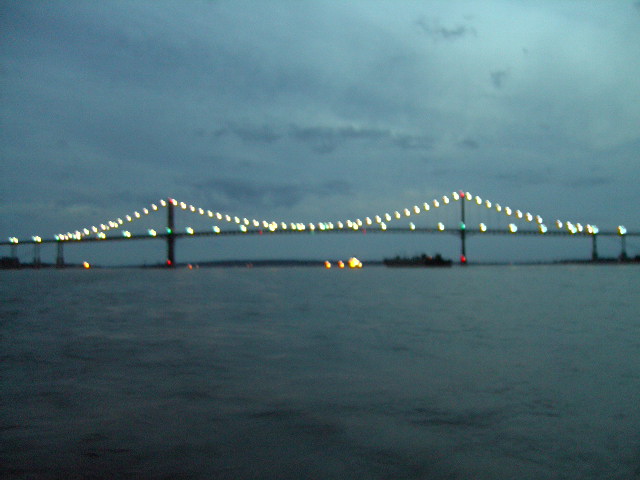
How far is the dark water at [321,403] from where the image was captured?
4.05m

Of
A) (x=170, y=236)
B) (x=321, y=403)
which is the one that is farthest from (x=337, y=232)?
(x=321, y=403)

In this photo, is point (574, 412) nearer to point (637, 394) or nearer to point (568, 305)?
point (637, 394)

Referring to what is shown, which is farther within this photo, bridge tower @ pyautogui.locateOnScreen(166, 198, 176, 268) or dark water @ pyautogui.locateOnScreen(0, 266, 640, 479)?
bridge tower @ pyautogui.locateOnScreen(166, 198, 176, 268)

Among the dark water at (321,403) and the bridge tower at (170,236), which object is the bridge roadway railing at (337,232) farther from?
the dark water at (321,403)

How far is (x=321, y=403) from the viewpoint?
580 centimetres

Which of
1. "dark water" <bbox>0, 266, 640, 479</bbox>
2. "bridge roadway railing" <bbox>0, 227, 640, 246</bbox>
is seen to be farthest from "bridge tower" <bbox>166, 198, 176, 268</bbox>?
"dark water" <bbox>0, 266, 640, 479</bbox>

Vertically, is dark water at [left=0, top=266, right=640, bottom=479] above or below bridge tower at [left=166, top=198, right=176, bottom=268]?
below

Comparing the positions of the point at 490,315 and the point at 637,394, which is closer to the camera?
the point at 637,394

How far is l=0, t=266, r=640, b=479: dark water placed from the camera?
405 centimetres

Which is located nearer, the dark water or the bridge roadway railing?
the dark water

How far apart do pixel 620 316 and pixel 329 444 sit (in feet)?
42.8

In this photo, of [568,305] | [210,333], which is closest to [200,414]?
[210,333]

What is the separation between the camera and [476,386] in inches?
259

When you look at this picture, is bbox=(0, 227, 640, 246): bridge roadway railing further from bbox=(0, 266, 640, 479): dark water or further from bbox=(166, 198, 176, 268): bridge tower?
bbox=(0, 266, 640, 479): dark water
